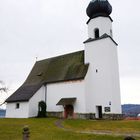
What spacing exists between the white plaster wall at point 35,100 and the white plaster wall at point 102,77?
28.2 feet

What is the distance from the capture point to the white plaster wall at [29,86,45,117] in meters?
34.0

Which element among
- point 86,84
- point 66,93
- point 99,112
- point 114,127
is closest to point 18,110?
point 66,93

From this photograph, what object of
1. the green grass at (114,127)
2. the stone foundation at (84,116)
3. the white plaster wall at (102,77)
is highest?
the white plaster wall at (102,77)

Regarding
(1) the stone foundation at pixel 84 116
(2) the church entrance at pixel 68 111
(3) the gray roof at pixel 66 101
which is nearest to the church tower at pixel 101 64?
(1) the stone foundation at pixel 84 116

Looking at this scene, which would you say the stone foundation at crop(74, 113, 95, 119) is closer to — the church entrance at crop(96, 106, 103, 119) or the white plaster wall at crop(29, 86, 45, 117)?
the church entrance at crop(96, 106, 103, 119)

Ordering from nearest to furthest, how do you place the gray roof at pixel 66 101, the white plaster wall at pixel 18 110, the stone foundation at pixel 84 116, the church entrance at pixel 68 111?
1. the stone foundation at pixel 84 116
2. the gray roof at pixel 66 101
3. the church entrance at pixel 68 111
4. the white plaster wall at pixel 18 110

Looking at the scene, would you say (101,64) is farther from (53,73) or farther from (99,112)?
(53,73)

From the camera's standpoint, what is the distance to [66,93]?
32.9 m

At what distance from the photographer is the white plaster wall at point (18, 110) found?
111 feet

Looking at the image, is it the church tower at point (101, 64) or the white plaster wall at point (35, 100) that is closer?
the church tower at point (101, 64)

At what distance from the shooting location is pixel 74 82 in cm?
3200

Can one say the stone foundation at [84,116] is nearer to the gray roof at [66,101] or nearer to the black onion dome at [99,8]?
the gray roof at [66,101]

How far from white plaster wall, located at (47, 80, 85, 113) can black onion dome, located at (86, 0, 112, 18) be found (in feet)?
35.7

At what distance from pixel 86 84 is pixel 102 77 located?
241 cm
